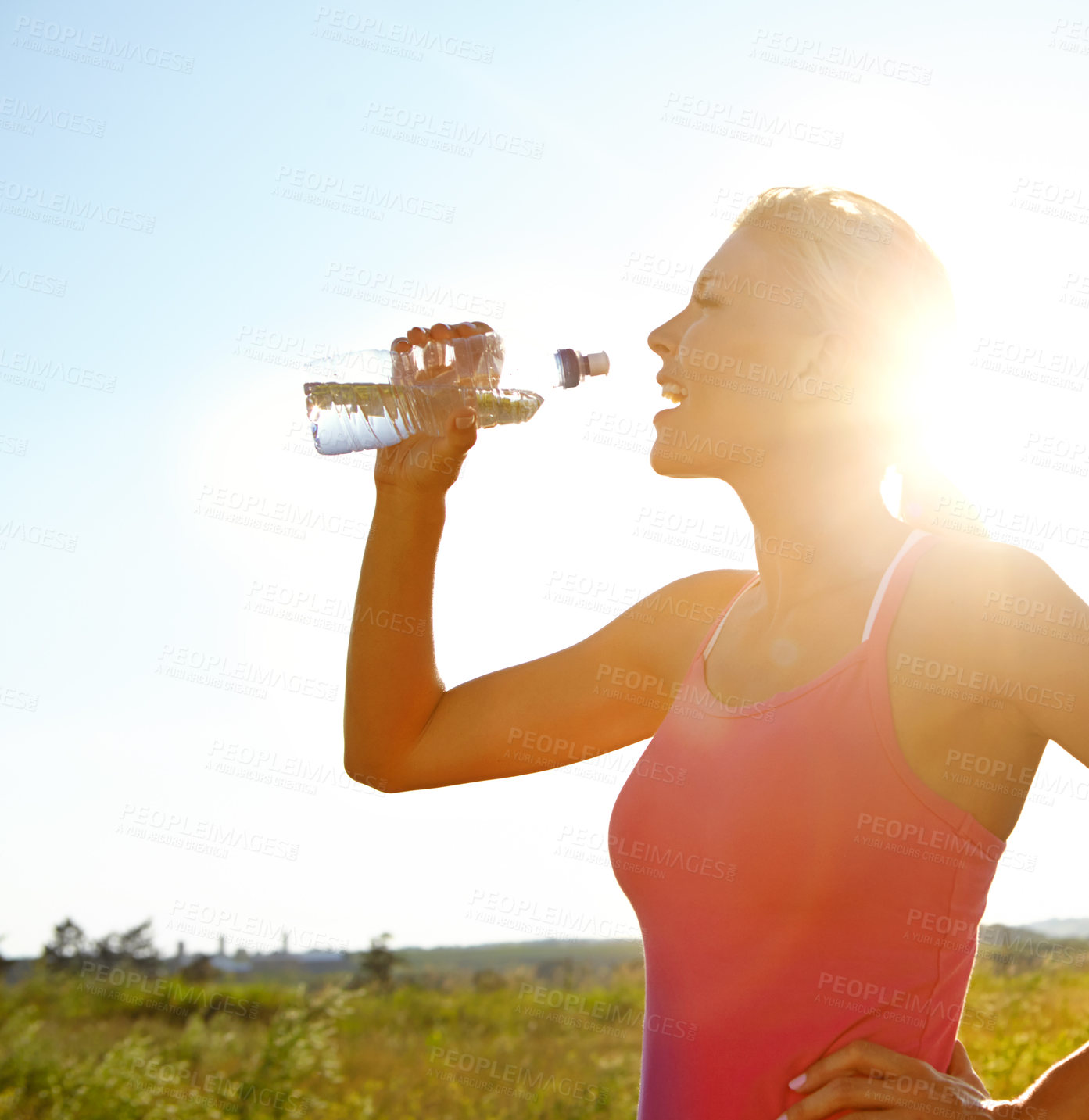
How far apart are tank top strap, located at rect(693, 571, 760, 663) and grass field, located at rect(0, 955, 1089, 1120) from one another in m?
5.34

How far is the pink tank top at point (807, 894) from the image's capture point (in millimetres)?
1324

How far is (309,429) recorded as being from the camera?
2.80 m

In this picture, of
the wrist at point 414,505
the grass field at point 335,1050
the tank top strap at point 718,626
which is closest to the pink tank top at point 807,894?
the tank top strap at point 718,626

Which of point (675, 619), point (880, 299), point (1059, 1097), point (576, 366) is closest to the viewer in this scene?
point (1059, 1097)

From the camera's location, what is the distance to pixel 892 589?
4.71 feet

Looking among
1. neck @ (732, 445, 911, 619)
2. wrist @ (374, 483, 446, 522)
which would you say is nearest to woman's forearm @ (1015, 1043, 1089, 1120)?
neck @ (732, 445, 911, 619)

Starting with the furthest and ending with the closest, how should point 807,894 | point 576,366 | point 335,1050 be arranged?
1. point 335,1050
2. point 576,366
3. point 807,894

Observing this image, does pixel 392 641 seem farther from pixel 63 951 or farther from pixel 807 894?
pixel 63 951

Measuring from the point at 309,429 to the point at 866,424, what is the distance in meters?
1.64

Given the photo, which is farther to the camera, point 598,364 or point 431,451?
Result: point 598,364

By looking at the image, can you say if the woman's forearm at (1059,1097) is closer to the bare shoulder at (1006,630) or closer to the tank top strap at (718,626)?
the bare shoulder at (1006,630)

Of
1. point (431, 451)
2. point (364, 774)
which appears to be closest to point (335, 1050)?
point (364, 774)

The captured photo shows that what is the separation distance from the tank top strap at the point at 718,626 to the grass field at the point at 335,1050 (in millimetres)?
5340

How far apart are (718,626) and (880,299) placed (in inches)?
25.4
